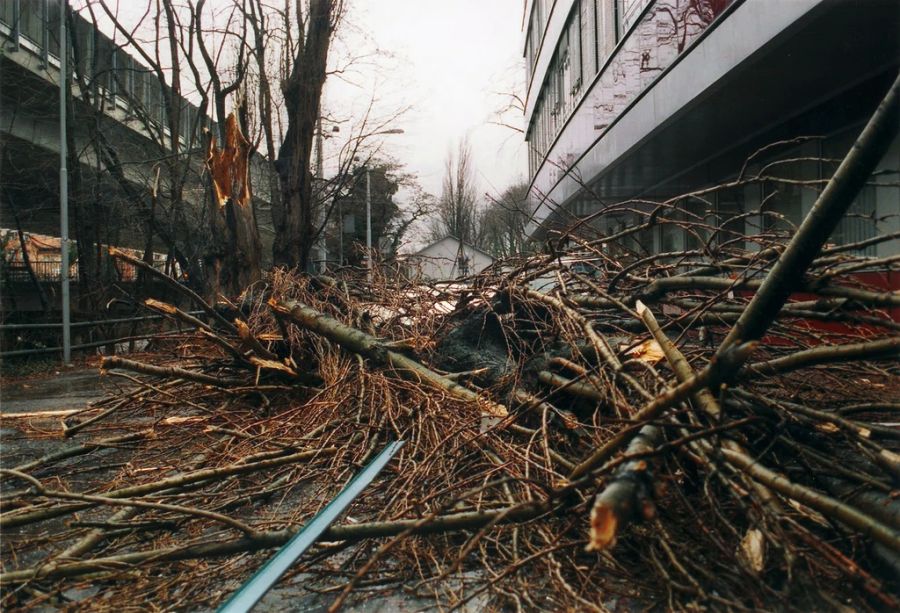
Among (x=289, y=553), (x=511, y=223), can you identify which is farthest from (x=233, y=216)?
(x=289, y=553)

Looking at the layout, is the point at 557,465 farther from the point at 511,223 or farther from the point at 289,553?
the point at 511,223

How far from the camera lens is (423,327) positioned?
15.8ft

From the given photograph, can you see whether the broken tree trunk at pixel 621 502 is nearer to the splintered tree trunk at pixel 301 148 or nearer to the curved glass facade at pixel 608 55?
the curved glass facade at pixel 608 55

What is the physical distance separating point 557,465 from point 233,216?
21.8 feet

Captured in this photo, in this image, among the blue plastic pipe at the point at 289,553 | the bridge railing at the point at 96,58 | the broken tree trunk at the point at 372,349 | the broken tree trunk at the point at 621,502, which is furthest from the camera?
the bridge railing at the point at 96,58

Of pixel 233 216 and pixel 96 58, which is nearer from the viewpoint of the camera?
pixel 233 216

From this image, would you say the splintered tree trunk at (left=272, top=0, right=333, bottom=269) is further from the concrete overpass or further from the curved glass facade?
the curved glass facade

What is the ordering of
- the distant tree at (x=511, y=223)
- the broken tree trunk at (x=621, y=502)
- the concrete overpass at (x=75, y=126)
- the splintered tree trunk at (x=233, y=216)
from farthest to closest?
1. the concrete overpass at (x=75, y=126)
2. the splintered tree trunk at (x=233, y=216)
3. the distant tree at (x=511, y=223)
4. the broken tree trunk at (x=621, y=502)

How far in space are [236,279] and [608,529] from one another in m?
7.55

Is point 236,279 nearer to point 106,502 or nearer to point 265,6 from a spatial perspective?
point 106,502

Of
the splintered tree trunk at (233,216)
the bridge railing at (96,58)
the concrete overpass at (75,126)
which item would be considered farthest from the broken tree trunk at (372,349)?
the bridge railing at (96,58)

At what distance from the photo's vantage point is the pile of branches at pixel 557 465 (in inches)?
76.4

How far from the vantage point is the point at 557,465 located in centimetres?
Answer: 273

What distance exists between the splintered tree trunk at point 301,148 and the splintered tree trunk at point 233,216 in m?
1.21
